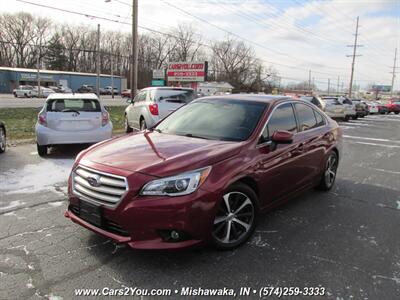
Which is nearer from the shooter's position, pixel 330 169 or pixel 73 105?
pixel 330 169

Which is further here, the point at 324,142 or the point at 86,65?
the point at 86,65

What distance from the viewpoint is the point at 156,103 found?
1143 centimetres

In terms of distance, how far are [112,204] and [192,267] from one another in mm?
934

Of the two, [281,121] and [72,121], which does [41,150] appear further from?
[281,121]

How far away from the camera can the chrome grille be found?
10.6ft

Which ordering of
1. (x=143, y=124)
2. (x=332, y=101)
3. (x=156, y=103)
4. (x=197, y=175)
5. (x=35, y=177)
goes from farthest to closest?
(x=332, y=101) < (x=143, y=124) < (x=156, y=103) < (x=35, y=177) < (x=197, y=175)

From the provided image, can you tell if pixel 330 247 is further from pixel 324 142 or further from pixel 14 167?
pixel 14 167

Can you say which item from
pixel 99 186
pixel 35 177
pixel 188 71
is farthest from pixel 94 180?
pixel 188 71

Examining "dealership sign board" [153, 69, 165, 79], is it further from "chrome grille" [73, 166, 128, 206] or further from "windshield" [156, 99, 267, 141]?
"chrome grille" [73, 166, 128, 206]

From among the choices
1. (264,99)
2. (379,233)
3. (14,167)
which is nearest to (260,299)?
(379,233)

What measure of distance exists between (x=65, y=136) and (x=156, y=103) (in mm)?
3888

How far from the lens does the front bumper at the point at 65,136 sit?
26.2 ft

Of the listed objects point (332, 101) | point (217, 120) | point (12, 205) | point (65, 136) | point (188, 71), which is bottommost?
point (12, 205)

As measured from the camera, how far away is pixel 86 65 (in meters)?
90.6
